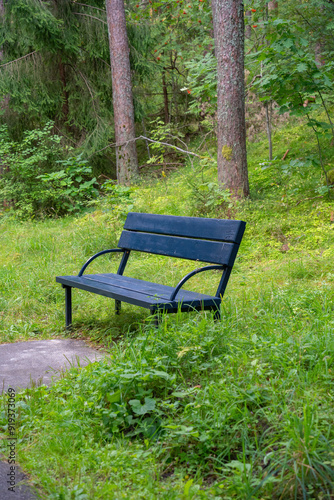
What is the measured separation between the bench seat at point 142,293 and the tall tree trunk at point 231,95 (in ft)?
11.5

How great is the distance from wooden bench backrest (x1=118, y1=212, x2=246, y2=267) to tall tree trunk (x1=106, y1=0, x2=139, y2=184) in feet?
19.4

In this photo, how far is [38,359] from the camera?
3.62 meters

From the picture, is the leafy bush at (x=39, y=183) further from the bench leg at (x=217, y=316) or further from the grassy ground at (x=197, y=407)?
the bench leg at (x=217, y=316)

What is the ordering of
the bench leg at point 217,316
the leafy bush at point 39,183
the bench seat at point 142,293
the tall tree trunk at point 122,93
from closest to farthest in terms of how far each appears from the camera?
the bench seat at point 142,293, the bench leg at point 217,316, the leafy bush at point 39,183, the tall tree trunk at point 122,93

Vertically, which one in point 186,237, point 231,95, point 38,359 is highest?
point 231,95

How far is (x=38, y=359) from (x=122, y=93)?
855 centimetres

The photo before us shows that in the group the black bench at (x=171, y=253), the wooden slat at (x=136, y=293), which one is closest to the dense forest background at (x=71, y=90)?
the black bench at (x=171, y=253)

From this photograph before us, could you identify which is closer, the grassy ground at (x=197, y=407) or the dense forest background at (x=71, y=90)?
the grassy ground at (x=197, y=407)

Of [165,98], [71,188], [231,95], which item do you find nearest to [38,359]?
[231,95]

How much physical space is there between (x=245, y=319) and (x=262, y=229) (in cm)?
329

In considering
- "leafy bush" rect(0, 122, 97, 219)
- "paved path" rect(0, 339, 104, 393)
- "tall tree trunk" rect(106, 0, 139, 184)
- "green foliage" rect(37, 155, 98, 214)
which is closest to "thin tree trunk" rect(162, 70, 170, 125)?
"tall tree trunk" rect(106, 0, 139, 184)

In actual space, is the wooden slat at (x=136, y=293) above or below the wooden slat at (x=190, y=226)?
below

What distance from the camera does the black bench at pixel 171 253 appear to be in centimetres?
346

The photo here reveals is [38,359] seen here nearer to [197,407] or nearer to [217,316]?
[217,316]
